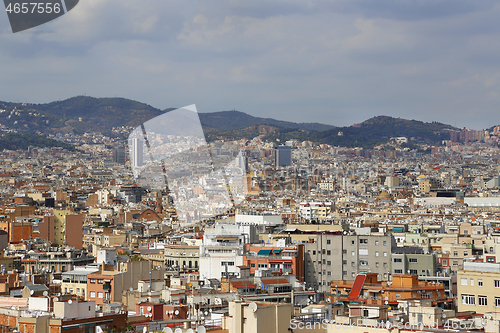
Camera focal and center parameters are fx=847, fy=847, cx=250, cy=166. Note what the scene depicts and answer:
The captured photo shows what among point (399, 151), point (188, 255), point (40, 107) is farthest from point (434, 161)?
point (188, 255)

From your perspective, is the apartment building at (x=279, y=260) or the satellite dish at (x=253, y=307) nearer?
the satellite dish at (x=253, y=307)

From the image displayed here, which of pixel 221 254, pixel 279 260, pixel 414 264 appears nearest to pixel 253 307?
pixel 279 260

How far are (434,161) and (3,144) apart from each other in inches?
2391

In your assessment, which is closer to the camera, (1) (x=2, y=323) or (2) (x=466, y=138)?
(1) (x=2, y=323)

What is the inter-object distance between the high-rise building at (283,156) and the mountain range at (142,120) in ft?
33.7

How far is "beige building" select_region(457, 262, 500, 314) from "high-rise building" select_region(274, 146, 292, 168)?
330 feet

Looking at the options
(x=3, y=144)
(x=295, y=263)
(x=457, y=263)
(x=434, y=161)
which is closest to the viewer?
(x=295, y=263)

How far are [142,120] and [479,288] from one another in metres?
116

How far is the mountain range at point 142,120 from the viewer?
134m

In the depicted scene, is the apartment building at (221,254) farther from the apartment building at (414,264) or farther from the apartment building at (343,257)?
the apartment building at (414,264)

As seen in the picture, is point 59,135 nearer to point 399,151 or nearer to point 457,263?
point 399,151

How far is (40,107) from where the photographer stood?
153000 millimetres

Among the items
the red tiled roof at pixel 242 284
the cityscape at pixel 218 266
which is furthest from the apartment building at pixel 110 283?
the red tiled roof at pixel 242 284

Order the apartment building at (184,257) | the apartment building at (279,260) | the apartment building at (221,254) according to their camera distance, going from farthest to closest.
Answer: the apartment building at (184,257) → the apartment building at (221,254) → the apartment building at (279,260)
